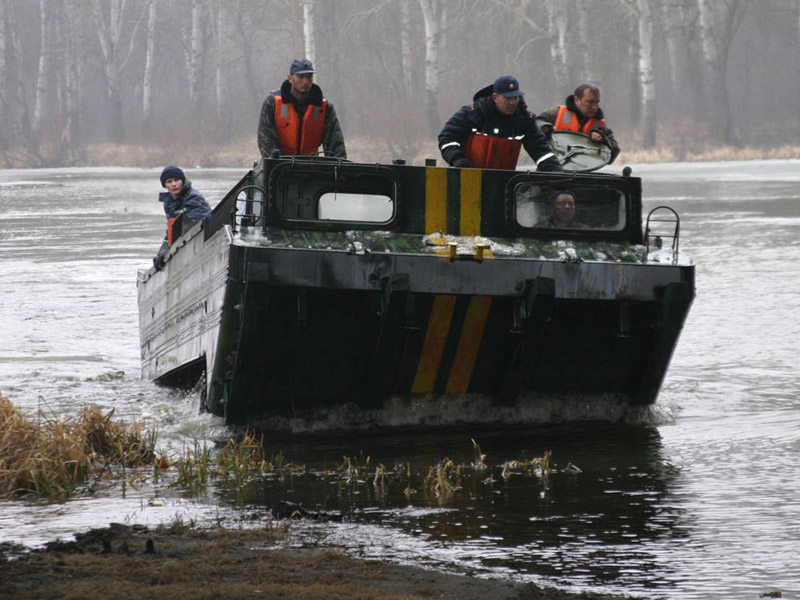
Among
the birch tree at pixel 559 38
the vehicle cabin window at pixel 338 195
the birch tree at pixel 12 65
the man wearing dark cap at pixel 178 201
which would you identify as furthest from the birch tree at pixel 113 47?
the vehicle cabin window at pixel 338 195

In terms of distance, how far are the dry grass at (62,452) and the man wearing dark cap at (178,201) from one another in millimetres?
2978

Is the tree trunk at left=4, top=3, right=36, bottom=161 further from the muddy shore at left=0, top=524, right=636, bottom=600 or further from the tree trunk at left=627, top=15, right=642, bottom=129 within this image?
the muddy shore at left=0, top=524, right=636, bottom=600

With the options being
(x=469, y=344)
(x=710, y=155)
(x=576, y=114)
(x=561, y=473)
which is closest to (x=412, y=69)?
(x=710, y=155)

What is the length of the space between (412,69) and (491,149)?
3972cm

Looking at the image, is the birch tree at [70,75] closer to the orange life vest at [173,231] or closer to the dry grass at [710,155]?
the dry grass at [710,155]

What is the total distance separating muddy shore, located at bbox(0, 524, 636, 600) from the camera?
4.53 metres

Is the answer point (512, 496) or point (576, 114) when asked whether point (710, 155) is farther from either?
point (512, 496)

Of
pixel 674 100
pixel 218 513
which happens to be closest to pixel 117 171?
pixel 674 100

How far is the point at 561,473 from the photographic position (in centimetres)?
704

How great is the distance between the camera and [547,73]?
4759 cm

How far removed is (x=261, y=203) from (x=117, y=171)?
36.2 metres

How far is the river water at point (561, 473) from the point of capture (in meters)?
5.43

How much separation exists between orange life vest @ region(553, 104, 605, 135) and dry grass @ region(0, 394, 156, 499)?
379 centimetres

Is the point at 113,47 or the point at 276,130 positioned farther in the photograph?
the point at 113,47
